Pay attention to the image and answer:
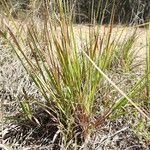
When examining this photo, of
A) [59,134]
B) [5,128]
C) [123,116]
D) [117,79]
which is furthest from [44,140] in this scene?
[117,79]

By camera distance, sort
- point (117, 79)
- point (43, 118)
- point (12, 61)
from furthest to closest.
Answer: point (12, 61), point (117, 79), point (43, 118)

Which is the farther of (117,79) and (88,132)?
(117,79)

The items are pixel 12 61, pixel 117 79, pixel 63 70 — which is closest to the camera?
pixel 63 70

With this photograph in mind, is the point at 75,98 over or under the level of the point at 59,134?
over

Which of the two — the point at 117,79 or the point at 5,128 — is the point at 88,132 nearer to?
the point at 5,128

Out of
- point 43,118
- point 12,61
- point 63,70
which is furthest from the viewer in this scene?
point 12,61

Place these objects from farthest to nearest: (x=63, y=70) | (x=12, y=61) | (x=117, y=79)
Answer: (x=12, y=61) < (x=117, y=79) < (x=63, y=70)

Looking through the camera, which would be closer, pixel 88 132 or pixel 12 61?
pixel 88 132

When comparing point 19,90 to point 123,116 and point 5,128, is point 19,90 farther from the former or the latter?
point 123,116

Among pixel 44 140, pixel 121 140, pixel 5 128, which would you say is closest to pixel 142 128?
pixel 121 140
